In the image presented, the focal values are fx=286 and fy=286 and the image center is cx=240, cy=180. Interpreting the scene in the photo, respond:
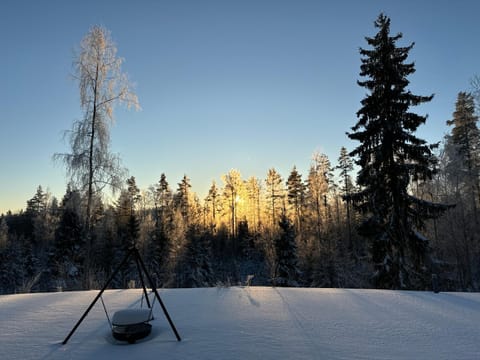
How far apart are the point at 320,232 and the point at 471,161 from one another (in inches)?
547

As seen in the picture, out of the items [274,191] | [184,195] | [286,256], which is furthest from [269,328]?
[184,195]

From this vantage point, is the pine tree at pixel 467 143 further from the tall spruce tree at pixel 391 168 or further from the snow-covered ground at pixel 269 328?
the snow-covered ground at pixel 269 328

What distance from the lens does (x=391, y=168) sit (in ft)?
36.1

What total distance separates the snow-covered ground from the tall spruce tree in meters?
5.63

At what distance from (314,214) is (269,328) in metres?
28.0

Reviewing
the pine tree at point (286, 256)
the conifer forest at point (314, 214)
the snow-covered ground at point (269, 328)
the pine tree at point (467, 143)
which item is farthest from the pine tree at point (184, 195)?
the snow-covered ground at point (269, 328)

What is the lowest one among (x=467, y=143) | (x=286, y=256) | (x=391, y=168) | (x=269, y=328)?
(x=286, y=256)

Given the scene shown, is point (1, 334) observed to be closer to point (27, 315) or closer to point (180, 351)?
point (27, 315)

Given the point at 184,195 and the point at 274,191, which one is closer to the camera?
the point at 274,191

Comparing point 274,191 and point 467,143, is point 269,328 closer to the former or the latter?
point 467,143

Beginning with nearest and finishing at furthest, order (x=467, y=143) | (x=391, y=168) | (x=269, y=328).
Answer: (x=269, y=328) → (x=391, y=168) → (x=467, y=143)

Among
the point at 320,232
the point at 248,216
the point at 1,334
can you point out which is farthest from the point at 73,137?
the point at 248,216

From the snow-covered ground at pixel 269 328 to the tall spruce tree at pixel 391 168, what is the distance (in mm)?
5628

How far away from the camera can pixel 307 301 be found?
5.04 m
